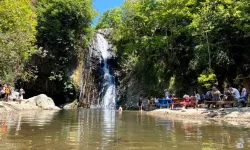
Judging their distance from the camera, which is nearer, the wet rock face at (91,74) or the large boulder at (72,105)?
Result: the large boulder at (72,105)

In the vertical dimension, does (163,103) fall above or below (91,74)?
below

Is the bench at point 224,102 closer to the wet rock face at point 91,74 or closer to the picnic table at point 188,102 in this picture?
the picnic table at point 188,102

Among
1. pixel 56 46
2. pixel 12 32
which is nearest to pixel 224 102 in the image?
pixel 12 32

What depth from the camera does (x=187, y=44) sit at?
30.2 metres

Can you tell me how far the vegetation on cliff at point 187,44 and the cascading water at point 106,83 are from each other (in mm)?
2386

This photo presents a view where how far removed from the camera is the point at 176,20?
30.2m

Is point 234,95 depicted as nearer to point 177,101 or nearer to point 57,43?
point 177,101

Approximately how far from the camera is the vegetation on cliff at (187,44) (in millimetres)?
24641

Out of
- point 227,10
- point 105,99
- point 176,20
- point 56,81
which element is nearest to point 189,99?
point 227,10

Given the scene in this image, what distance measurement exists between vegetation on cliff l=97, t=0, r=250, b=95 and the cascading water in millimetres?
2386

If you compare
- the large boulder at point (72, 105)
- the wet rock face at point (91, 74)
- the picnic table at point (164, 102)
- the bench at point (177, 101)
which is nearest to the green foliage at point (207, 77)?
the bench at point (177, 101)

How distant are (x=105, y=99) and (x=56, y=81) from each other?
6627 millimetres

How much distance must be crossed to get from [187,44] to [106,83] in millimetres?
11566

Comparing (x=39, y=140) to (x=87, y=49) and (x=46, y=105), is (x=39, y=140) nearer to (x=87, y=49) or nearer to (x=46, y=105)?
(x=46, y=105)
